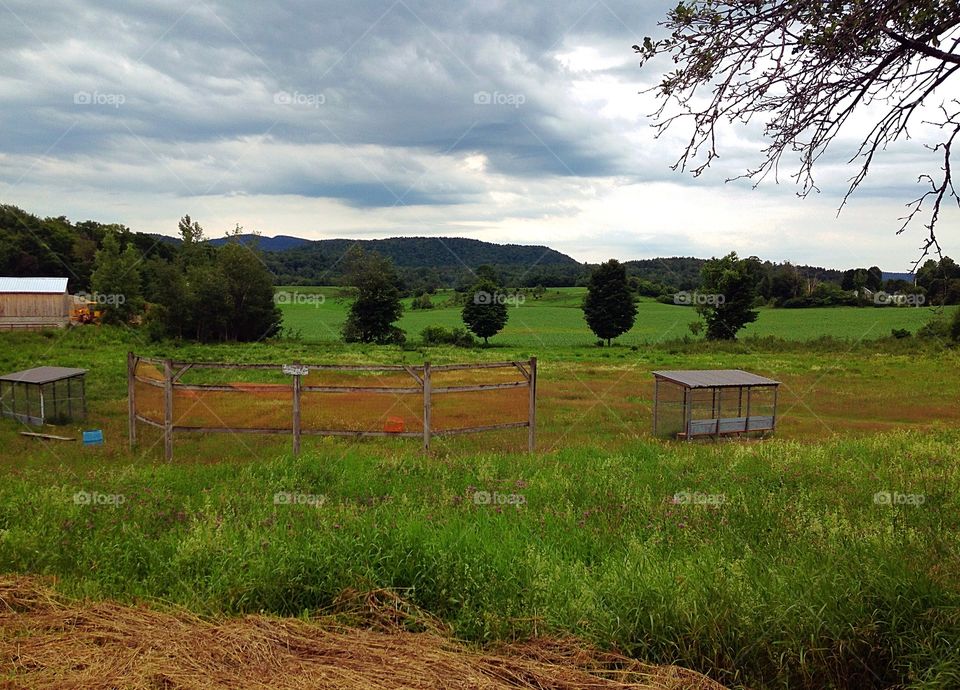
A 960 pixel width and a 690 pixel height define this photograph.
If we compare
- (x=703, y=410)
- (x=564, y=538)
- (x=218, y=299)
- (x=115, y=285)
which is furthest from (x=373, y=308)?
(x=564, y=538)

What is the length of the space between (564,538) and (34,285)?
49793 millimetres

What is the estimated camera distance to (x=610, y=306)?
59.2 metres

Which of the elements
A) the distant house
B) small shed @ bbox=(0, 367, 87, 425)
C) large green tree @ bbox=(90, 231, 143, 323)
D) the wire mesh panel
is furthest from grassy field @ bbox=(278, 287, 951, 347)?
the wire mesh panel

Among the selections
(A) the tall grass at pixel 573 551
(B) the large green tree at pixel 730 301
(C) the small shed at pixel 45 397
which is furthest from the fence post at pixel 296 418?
(B) the large green tree at pixel 730 301

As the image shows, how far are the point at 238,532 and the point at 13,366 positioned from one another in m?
27.6

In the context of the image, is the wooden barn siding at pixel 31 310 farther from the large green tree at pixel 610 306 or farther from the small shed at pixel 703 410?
the small shed at pixel 703 410

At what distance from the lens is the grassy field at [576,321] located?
6181 cm

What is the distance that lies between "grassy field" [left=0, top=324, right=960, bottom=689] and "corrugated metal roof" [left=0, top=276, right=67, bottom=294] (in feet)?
112

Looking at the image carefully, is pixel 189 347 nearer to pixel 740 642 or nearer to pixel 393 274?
pixel 393 274

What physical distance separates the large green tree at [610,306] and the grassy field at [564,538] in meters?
42.8

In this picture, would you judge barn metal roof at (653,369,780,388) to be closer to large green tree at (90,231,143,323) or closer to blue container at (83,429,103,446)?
blue container at (83,429,103,446)

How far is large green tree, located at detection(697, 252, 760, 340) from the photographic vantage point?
190 feet

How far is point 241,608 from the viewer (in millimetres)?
6055

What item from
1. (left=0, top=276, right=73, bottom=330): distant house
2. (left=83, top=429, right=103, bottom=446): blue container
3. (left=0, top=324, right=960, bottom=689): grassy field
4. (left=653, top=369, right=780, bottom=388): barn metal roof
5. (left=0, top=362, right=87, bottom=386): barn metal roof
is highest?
(left=0, top=276, right=73, bottom=330): distant house
